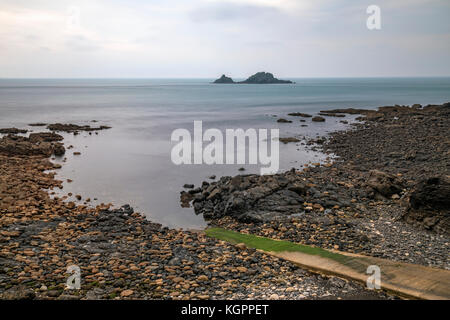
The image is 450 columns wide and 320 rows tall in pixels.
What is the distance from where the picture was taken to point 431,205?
14.8m

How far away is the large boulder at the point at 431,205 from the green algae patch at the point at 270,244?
5387 millimetres

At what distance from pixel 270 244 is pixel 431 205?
290 inches

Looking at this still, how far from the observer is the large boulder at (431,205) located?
46.8 feet

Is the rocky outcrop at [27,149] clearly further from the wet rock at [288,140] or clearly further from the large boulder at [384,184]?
the large boulder at [384,184]

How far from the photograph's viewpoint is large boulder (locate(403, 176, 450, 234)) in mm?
14258

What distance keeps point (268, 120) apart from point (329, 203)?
158 ft

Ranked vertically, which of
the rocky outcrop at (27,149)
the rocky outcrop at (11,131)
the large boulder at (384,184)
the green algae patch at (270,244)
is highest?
the rocky outcrop at (11,131)

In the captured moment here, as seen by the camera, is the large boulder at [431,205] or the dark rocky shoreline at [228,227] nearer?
the dark rocky shoreline at [228,227]

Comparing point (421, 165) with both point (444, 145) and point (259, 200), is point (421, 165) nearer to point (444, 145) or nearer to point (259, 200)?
point (444, 145)

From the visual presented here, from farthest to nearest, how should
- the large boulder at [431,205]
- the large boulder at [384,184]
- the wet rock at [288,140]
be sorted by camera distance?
the wet rock at [288,140]
the large boulder at [384,184]
the large boulder at [431,205]

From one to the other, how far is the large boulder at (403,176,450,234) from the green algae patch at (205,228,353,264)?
17.7 feet

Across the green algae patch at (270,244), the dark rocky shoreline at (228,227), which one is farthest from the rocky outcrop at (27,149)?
the green algae patch at (270,244)

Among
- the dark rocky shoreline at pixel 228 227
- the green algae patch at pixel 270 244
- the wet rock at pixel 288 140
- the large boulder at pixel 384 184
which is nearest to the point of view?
the dark rocky shoreline at pixel 228 227
